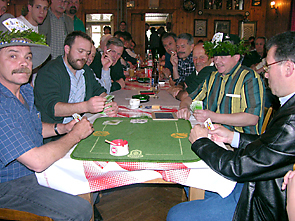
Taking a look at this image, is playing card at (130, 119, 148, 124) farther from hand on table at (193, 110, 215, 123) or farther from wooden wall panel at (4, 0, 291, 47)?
wooden wall panel at (4, 0, 291, 47)

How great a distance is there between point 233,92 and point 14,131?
5.68ft

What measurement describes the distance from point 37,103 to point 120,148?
1.22 meters

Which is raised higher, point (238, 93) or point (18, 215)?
point (238, 93)

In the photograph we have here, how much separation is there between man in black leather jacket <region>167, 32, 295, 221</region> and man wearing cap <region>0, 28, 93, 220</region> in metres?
0.73

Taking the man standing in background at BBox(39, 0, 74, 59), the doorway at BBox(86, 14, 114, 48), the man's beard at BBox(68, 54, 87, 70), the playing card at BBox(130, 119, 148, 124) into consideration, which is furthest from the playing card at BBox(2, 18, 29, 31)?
the doorway at BBox(86, 14, 114, 48)

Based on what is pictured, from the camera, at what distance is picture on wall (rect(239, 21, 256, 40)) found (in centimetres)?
977

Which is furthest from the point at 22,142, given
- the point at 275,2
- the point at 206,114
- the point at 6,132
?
the point at 275,2

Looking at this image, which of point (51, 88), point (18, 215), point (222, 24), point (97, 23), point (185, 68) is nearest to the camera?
point (18, 215)

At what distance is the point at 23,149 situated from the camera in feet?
3.90

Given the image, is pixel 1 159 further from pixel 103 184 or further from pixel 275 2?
pixel 275 2

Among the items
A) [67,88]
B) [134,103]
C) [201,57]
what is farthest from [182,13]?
[67,88]

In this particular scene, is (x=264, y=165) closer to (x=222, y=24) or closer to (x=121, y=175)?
(x=121, y=175)

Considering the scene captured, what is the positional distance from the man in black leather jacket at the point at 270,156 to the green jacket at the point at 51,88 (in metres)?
1.35

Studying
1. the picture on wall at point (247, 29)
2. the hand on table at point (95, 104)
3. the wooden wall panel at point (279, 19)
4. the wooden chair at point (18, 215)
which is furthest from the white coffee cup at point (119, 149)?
the picture on wall at point (247, 29)
